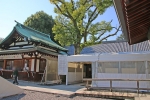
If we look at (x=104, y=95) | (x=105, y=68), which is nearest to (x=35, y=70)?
(x=105, y=68)

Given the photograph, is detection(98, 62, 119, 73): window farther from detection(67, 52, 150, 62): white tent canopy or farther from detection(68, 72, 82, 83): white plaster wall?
detection(68, 72, 82, 83): white plaster wall

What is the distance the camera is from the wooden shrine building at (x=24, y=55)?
12.9 m

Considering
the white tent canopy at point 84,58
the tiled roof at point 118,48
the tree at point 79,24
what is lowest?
the white tent canopy at point 84,58

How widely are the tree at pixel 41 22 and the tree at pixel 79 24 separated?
9.98 metres

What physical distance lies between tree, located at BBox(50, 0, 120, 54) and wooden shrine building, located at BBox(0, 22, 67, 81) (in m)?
2.15

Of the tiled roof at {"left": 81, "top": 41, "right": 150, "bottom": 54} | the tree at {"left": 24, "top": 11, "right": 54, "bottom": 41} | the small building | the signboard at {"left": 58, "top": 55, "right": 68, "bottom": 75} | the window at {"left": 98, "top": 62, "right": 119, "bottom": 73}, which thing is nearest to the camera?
the small building

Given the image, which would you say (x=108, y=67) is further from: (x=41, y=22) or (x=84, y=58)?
(x=41, y=22)

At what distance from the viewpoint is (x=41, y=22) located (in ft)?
84.9

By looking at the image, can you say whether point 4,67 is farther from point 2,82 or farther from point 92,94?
point 92,94

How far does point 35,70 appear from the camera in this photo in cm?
1291

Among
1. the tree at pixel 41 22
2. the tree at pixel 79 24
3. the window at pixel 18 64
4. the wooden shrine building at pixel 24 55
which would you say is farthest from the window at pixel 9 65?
the tree at pixel 41 22

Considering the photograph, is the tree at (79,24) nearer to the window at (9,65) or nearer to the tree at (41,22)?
the window at (9,65)

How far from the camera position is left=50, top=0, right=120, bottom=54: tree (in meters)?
15.3

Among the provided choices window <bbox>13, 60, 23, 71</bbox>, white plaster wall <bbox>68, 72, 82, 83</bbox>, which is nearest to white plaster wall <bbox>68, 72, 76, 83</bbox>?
white plaster wall <bbox>68, 72, 82, 83</bbox>
